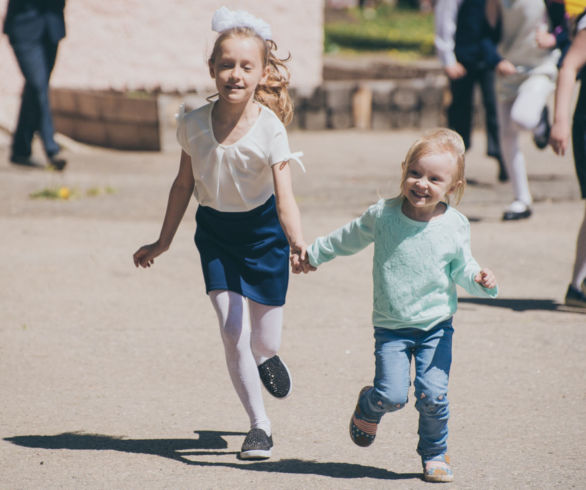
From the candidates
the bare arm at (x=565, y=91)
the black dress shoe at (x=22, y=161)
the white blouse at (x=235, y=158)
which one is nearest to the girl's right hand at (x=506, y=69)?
the bare arm at (x=565, y=91)

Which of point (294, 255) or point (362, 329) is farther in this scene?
point (362, 329)

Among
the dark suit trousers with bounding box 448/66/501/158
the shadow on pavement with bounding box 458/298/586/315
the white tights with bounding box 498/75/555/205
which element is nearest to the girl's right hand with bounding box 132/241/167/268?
the shadow on pavement with bounding box 458/298/586/315

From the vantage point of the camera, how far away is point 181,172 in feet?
12.6

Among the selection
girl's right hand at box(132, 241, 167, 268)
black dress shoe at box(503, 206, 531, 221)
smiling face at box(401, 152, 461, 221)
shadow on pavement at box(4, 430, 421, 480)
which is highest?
smiling face at box(401, 152, 461, 221)

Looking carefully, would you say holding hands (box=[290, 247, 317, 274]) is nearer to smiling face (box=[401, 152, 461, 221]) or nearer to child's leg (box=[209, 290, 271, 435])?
child's leg (box=[209, 290, 271, 435])

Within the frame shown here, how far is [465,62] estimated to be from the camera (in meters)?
8.95

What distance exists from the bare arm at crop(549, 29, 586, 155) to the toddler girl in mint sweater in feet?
6.11

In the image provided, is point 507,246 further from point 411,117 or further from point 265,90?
point 411,117

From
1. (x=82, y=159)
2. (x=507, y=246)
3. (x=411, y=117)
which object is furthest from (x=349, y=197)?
(x=411, y=117)

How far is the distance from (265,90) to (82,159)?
678 cm

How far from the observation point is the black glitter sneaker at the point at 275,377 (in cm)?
395

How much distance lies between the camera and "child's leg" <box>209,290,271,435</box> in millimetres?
3732

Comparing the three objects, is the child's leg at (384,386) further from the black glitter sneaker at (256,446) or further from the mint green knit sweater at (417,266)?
the black glitter sneaker at (256,446)

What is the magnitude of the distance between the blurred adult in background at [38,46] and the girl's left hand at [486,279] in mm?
6520
